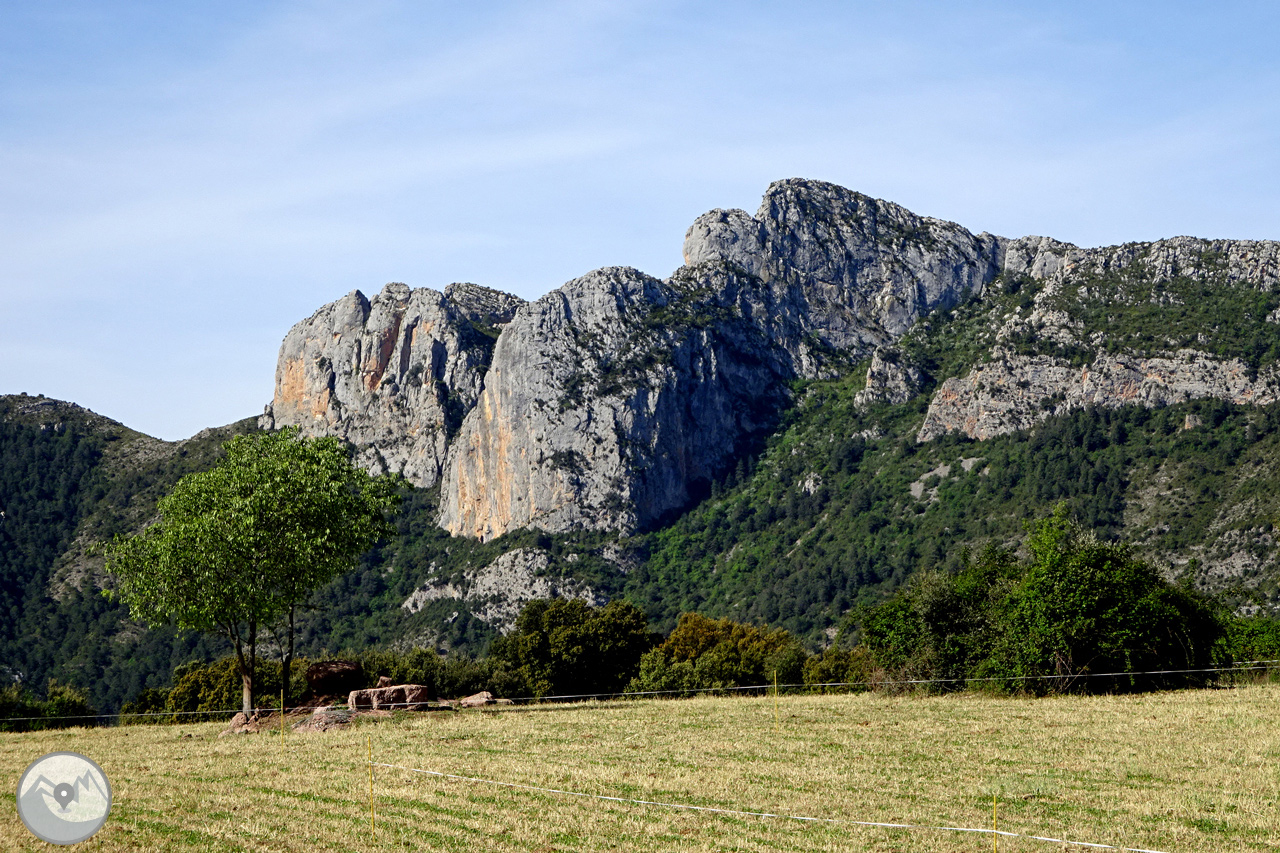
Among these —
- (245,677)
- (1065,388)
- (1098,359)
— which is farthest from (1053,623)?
(1065,388)

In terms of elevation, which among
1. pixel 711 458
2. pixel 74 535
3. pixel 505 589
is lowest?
pixel 505 589

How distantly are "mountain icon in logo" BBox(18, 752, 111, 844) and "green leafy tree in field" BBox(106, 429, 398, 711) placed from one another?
1116 inches

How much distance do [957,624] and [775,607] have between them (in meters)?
101

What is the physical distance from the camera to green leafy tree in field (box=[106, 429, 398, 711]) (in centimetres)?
3938

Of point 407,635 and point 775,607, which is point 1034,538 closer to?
point 775,607

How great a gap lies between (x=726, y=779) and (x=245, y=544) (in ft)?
74.1

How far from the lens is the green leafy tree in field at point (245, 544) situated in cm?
3938

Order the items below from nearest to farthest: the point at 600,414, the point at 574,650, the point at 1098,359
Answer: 1. the point at 574,650
2. the point at 1098,359
3. the point at 600,414

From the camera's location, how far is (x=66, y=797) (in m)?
11.6

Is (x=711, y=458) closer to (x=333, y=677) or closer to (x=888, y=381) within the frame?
(x=888, y=381)

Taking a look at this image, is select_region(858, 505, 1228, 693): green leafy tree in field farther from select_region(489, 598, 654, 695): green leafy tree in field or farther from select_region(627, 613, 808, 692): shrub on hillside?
select_region(489, 598, 654, 695): green leafy tree in field

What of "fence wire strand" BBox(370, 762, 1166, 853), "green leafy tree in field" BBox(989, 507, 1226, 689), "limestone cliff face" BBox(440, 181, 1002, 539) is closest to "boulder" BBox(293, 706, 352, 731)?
"fence wire strand" BBox(370, 762, 1166, 853)

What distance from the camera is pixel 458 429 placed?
642 ft

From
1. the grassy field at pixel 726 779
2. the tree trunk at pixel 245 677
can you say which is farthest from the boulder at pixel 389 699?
the tree trunk at pixel 245 677
